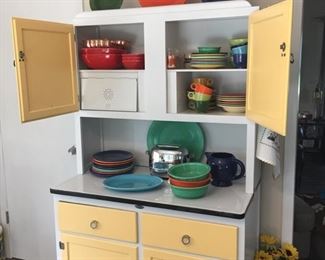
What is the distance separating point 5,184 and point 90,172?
894mm

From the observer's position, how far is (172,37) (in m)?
2.08

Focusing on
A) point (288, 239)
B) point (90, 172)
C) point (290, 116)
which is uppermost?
point (290, 116)

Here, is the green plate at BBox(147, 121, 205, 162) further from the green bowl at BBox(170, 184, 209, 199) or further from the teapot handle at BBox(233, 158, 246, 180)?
the green bowl at BBox(170, 184, 209, 199)

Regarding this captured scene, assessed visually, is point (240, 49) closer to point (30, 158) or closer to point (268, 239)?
point (268, 239)

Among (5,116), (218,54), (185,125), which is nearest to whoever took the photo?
(218,54)

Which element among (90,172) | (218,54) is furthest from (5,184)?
(218,54)

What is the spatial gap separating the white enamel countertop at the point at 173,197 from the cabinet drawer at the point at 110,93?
429 millimetres

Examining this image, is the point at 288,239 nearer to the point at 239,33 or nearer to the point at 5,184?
the point at 239,33

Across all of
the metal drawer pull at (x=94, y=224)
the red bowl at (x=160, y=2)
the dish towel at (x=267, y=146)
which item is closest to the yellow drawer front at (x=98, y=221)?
the metal drawer pull at (x=94, y=224)

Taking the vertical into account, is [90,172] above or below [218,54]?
below

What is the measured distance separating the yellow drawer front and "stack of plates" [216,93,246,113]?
28.1 inches

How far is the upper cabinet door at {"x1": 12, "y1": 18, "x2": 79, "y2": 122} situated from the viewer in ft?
5.74

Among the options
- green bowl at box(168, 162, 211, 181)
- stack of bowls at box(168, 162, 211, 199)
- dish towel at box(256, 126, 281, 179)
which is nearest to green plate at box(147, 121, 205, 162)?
green bowl at box(168, 162, 211, 181)

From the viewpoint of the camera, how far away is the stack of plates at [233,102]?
1.97 meters
